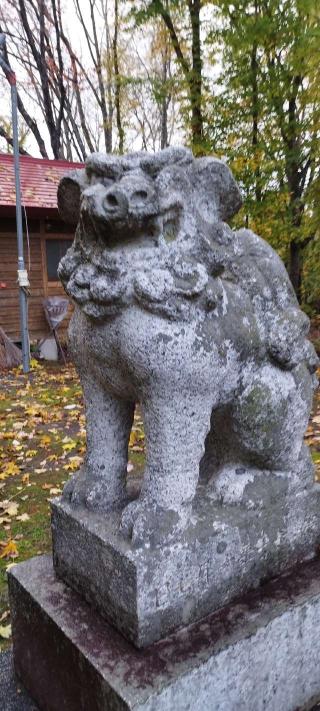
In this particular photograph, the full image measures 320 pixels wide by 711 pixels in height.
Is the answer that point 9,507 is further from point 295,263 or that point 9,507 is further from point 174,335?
point 295,263

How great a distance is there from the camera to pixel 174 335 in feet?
4.75

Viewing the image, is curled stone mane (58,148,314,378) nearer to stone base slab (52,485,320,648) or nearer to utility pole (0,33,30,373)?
stone base slab (52,485,320,648)

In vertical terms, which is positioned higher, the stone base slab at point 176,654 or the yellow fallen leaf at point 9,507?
the stone base slab at point 176,654

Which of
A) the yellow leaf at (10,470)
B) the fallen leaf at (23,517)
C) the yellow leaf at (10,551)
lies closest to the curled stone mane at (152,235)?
the yellow leaf at (10,551)

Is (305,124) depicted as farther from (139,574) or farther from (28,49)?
(28,49)

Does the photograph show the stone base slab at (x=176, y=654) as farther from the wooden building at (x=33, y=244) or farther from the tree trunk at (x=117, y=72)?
the tree trunk at (x=117, y=72)

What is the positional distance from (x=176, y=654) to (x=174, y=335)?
841mm

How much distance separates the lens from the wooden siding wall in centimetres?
1029

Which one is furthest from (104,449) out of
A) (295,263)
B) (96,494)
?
(295,263)

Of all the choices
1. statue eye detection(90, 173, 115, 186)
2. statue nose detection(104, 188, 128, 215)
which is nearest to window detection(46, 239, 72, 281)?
statue eye detection(90, 173, 115, 186)

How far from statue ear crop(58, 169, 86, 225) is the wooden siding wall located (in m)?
8.86

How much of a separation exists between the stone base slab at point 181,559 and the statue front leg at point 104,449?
52 millimetres

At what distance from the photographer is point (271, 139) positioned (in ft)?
24.6

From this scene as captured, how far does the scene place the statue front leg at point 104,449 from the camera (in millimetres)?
1724
